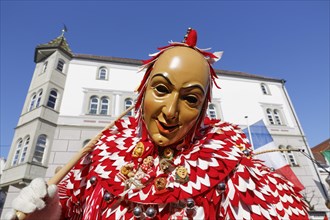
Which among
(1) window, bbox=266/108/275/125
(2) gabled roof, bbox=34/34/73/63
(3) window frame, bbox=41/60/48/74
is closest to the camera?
(3) window frame, bbox=41/60/48/74

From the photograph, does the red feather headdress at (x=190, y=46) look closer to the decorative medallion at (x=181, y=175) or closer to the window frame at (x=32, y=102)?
the decorative medallion at (x=181, y=175)

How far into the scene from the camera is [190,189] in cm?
107

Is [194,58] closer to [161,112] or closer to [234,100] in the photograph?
[161,112]

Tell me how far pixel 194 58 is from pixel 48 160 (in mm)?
10113

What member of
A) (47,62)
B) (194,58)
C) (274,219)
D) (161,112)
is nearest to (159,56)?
(194,58)

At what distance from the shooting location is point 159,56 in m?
1.49

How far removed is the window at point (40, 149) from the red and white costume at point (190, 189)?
370 inches

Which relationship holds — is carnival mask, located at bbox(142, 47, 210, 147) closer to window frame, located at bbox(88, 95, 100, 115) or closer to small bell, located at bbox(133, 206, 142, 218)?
small bell, located at bbox(133, 206, 142, 218)

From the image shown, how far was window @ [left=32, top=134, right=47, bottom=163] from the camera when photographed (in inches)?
370

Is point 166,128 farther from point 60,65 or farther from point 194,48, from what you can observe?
point 60,65

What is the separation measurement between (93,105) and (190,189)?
11.4 metres

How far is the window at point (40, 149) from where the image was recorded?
30.8ft

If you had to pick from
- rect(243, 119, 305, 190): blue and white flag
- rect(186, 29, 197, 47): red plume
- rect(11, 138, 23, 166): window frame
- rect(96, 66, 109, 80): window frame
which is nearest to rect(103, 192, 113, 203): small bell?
rect(186, 29, 197, 47): red plume

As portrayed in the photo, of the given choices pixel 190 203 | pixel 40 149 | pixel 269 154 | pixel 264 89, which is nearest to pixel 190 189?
pixel 190 203
